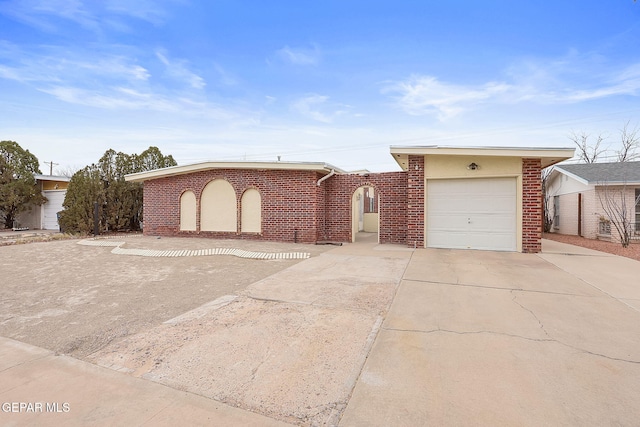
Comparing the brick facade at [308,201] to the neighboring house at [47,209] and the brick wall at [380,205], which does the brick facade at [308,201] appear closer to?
the brick wall at [380,205]

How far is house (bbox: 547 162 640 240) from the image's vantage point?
12.0 meters

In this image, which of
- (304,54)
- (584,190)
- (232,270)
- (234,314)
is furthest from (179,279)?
(584,190)

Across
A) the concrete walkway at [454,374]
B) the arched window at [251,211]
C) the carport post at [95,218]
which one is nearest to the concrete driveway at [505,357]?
the concrete walkway at [454,374]

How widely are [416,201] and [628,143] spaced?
2200cm

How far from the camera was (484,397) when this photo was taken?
6.69 ft

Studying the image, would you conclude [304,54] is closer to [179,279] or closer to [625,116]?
[179,279]

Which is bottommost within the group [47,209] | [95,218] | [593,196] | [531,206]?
[95,218]

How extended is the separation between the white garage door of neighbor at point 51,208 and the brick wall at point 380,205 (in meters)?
18.3

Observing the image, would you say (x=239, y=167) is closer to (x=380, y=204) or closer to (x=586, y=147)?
(x=380, y=204)

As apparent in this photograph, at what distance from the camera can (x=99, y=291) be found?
16.0ft

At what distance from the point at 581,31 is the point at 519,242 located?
8.21m

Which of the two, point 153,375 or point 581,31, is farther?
point 581,31

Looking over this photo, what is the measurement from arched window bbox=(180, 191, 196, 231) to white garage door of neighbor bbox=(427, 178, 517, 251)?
9697 millimetres

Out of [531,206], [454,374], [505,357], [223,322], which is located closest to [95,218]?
[223,322]
